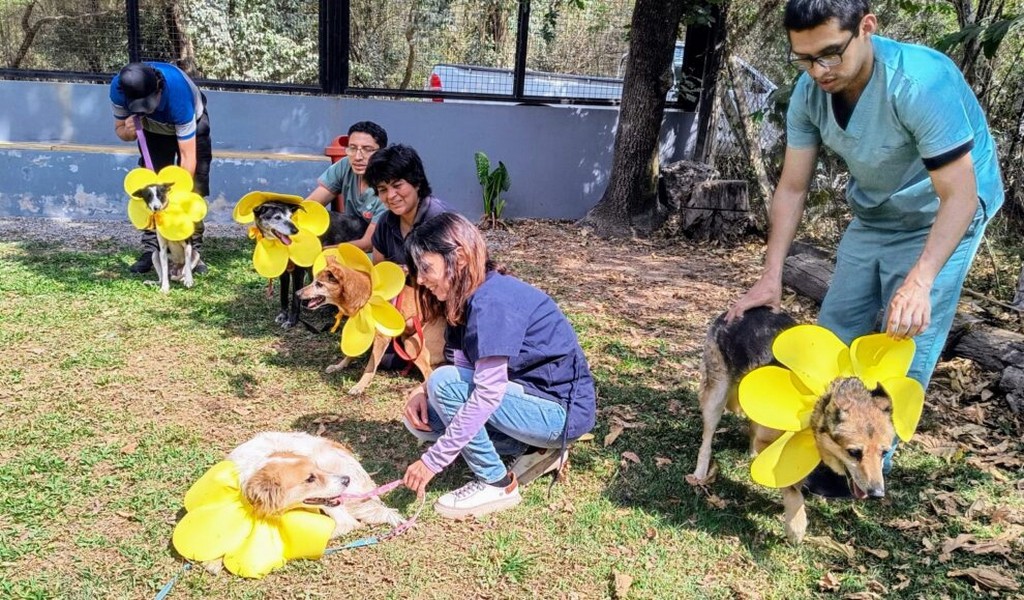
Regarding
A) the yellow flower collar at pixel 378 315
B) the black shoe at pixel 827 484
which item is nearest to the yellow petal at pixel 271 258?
the yellow flower collar at pixel 378 315

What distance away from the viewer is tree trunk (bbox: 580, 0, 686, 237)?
8633 mm

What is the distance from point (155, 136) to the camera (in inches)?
251

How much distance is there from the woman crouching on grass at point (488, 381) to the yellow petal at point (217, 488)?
655 millimetres

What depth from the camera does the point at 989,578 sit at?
3.06m

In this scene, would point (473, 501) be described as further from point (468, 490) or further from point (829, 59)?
point (829, 59)

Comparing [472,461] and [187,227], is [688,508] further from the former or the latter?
[187,227]

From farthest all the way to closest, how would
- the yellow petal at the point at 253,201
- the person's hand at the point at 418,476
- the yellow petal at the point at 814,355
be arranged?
the yellow petal at the point at 253,201 < the person's hand at the point at 418,476 < the yellow petal at the point at 814,355

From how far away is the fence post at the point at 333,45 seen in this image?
8789mm

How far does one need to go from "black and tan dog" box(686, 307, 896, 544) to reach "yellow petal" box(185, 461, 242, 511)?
6.79 ft

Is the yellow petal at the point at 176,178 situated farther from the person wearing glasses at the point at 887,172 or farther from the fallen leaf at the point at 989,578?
the fallen leaf at the point at 989,578

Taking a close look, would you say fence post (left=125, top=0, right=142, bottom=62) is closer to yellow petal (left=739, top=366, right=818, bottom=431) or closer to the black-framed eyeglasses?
the black-framed eyeglasses

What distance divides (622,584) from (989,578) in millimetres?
1455

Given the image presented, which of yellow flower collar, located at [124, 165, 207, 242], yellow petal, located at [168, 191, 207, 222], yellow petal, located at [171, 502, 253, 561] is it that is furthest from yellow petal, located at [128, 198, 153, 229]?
yellow petal, located at [171, 502, 253, 561]

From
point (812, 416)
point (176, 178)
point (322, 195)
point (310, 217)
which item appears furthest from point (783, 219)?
point (176, 178)
